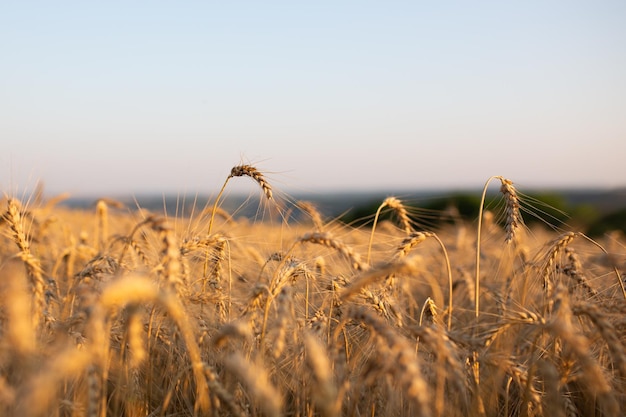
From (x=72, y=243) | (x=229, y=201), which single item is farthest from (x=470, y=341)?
(x=72, y=243)

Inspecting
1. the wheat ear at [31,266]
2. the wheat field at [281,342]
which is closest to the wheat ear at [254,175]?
the wheat field at [281,342]

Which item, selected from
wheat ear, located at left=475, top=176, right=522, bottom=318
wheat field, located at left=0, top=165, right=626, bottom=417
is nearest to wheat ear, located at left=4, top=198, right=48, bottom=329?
wheat field, located at left=0, top=165, right=626, bottom=417

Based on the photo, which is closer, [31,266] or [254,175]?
[31,266]

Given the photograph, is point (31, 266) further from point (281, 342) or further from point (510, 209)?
point (510, 209)

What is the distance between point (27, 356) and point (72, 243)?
3.21 m

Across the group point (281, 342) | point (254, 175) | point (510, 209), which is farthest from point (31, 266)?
point (510, 209)

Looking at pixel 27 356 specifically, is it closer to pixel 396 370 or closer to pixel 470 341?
pixel 396 370

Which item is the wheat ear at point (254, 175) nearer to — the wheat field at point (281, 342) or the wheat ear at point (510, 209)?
the wheat field at point (281, 342)

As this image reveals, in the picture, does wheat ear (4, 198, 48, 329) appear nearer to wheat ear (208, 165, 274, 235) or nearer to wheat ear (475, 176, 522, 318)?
wheat ear (208, 165, 274, 235)

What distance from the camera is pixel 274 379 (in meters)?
2.32

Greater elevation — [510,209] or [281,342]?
[510,209]

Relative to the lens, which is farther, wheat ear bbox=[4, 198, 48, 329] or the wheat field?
wheat ear bbox=[4, 198, 48, 329]

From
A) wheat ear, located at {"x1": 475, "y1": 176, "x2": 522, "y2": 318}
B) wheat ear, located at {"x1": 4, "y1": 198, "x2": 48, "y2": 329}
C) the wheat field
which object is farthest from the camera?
wheat ear, located at {"x1": 475, "y1": 176, "x2": 522, "y2": 318}

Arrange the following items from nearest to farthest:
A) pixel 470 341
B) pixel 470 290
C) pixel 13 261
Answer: pixel 470 341
pixel 13 261
pixel 470 290
